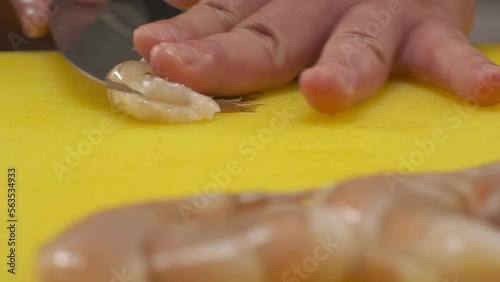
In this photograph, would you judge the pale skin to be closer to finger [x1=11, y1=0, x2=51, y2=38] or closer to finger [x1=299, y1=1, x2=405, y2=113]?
finger [x1=299, y1=1, x2=405, y2=113]

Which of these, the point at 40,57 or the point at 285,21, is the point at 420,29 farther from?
the point at 40,57

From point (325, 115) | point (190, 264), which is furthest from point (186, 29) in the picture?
point (190, 264)

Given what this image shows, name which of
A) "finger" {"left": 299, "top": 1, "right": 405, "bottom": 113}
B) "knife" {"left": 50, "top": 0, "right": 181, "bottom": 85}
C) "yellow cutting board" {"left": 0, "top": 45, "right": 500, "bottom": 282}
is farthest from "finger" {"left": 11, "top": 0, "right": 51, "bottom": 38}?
"finger" {"left": 299, "top": 1, "right": 405, "bottom": 113}

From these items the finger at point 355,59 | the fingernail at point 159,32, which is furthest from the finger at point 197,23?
the finger at point 355,59

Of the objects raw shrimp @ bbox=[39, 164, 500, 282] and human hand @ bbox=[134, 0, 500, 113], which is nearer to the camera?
raw shrimp @ bbox=[39, 164, 500, 282]

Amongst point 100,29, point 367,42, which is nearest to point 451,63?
point 367,42

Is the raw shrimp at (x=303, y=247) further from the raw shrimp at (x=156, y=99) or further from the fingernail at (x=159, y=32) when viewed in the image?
the fingernail at (x=159, y=32)

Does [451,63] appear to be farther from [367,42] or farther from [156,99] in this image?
[156,99]
